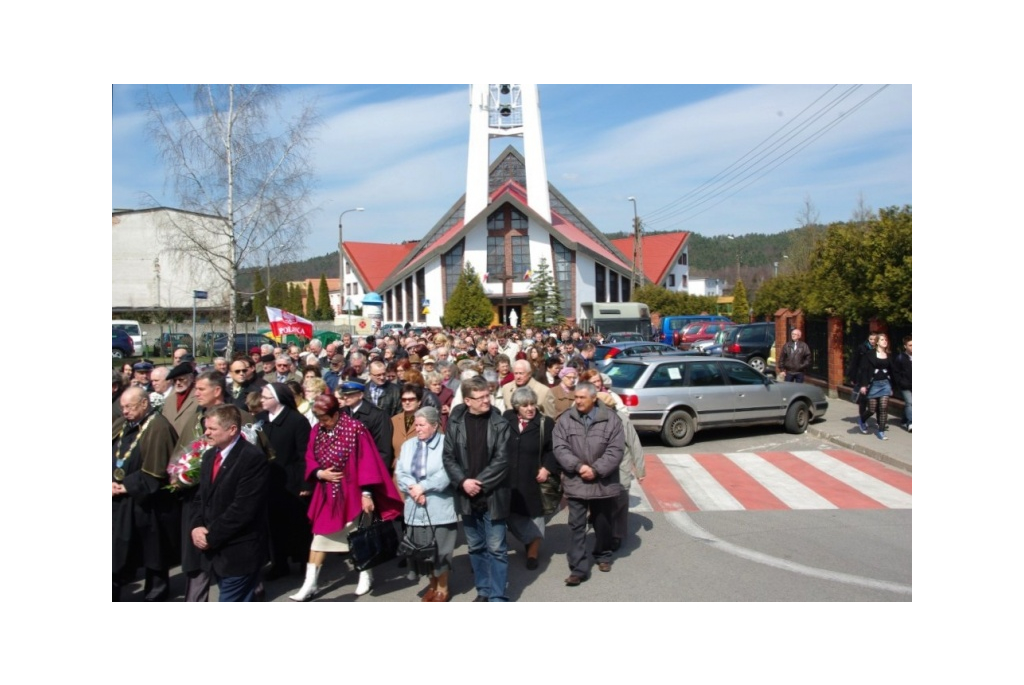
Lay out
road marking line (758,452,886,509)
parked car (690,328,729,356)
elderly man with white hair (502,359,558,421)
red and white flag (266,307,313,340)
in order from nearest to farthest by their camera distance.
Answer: elderly man with white hair (502,359,558,421) → road marking line (758,452,886,509) → red and white flag (266,307,313,340) → parked car (690,328,729,356)

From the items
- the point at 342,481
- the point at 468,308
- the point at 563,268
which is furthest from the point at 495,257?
the point at 342,481

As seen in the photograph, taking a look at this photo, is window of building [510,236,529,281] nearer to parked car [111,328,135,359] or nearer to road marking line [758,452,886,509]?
parked car [111,328,135,359]

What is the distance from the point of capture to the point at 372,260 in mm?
73625

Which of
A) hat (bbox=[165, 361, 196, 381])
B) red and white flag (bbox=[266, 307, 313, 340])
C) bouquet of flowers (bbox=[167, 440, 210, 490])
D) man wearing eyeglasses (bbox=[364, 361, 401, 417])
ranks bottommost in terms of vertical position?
bouquet of flowers (bbox=[167, 440, 210, 490])

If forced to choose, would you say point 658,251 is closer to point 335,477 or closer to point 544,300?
point 544,300

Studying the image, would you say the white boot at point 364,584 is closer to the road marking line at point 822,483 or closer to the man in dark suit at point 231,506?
the man in dark suit at point 231,506

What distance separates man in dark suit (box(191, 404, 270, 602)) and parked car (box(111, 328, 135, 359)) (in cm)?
3105

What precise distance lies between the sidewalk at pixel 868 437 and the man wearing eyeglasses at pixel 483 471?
24.8 feet

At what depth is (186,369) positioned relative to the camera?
7.17 meters

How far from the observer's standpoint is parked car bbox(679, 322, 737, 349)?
112 feet

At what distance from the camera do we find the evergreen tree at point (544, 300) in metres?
53.6

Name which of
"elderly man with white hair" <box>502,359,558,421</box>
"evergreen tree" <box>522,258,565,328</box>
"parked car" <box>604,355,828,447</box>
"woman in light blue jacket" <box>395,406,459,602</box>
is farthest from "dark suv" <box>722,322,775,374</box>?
"evergreen tree" <box>522,258,565,328</box>

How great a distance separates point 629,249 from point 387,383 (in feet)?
211

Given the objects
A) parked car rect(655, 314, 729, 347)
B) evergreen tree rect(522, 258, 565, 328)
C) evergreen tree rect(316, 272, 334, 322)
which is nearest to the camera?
parked car rect(655, 314, 729, 347)
